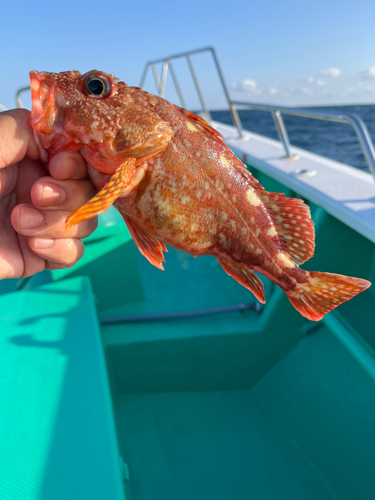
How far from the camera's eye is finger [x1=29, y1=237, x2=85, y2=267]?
5.62ft

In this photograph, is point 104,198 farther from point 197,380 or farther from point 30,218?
point 197,380

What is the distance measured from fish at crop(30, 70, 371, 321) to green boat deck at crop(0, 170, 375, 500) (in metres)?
0.99

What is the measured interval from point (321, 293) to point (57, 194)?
1.28m

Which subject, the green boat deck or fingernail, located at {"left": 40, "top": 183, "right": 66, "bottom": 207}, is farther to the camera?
the green boat deck

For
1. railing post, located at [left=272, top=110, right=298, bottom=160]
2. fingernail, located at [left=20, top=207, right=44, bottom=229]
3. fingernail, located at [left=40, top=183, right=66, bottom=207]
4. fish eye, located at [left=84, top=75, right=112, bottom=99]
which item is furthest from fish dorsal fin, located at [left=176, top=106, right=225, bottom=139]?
railing post, located at [left=272, top=110, right=298, bottom=160]

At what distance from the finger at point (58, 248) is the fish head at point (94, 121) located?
44 cm

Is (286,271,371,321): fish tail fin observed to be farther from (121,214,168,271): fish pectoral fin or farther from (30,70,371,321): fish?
(121,214,168,271): fish pectoral fin

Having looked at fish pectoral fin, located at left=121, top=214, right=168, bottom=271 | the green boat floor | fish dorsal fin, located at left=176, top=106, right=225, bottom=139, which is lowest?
the green boat floor

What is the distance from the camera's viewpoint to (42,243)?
1.71 metres

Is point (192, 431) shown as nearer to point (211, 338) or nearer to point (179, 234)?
point (211, 338)

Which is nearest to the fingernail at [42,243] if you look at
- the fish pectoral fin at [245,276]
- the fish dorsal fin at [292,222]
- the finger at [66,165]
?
the finger at [66,165]

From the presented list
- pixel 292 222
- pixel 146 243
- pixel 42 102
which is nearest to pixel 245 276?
pixel 292 222

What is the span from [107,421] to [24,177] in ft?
4.24

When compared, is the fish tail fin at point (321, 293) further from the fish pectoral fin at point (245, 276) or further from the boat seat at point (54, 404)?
the boat seat at point (54, 404)
